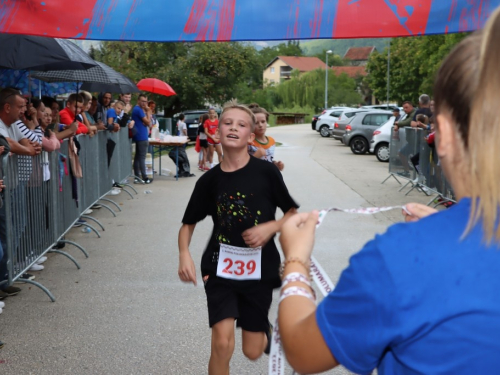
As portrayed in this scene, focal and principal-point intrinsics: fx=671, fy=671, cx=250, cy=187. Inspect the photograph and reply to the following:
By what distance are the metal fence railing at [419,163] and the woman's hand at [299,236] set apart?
970 centimetres

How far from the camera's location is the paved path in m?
4.88

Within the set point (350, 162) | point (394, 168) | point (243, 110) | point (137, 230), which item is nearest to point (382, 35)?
point (243, 110)

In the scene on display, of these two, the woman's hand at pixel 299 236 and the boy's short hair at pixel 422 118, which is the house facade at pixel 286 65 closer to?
the boy's short hair at pixel 422 118

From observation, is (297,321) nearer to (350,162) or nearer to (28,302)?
(28,302)

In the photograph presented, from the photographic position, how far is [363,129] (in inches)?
1052

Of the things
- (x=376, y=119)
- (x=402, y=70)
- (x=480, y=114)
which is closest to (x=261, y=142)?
(x=480, y=114)

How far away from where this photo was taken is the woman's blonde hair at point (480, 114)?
1.27 m

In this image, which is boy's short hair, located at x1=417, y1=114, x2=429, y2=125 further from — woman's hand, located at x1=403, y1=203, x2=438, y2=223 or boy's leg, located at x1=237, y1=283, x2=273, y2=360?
woman's hand, located at x1=403, y1=203, x2=438, y2=223

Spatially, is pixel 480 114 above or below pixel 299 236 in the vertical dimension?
above

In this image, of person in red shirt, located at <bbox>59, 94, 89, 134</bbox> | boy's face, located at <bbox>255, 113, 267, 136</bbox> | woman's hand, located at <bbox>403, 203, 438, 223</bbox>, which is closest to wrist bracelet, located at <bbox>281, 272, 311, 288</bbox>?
woman's hand, located at <bbox>403, 203, 438, 223</bbox>

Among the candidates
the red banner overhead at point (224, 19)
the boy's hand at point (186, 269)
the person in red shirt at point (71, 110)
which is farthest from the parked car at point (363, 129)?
the boy's hand at point (186, 269)

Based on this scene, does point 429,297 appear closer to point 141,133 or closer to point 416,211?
point 416,211

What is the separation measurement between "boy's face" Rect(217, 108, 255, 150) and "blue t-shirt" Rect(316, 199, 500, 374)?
2.74m

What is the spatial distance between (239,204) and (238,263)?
35 centimetres
